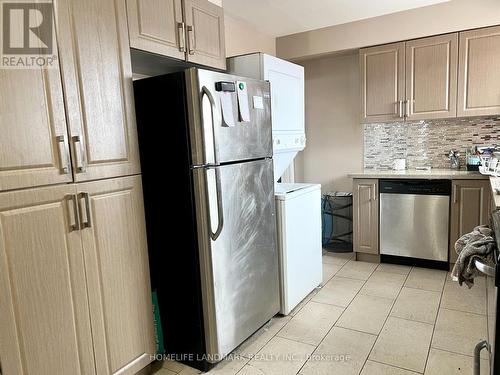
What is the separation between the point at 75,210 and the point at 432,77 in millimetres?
3222

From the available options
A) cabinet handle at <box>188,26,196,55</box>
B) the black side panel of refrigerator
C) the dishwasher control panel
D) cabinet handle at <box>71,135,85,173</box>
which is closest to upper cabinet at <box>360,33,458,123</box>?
the dishwasher control panel

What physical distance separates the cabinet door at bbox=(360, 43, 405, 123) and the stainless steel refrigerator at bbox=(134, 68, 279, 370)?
1.80m

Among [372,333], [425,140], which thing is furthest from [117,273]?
[425,140]

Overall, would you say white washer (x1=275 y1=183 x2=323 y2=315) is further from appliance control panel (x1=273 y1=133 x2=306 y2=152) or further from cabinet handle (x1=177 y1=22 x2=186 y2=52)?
cabinet handle (x1=177 y1=22 x2=186 y2=52)

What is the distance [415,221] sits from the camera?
10.7 ft

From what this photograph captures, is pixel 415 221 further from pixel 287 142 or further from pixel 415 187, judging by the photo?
pixel 287 142

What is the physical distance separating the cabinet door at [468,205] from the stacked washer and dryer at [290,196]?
126 cm

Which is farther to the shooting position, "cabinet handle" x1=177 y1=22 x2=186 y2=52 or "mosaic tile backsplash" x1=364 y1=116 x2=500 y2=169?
"mosaic tile backsplash" x1=364 y1=116 x2=500 y2=169

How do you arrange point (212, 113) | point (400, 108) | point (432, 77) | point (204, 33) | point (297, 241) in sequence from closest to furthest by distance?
1. point (212, 113)
2. point (204, 33)
3. point (297, 241)
4. point (432, 77)
5. point (400, 108)

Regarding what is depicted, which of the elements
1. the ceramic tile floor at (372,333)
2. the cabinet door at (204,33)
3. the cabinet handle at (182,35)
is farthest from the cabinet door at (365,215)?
the cabinet handle at (182,35)

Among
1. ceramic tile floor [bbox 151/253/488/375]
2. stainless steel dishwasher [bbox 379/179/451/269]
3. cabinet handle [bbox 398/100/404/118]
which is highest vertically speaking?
cabinet handle [bbox 398/100/404/118]

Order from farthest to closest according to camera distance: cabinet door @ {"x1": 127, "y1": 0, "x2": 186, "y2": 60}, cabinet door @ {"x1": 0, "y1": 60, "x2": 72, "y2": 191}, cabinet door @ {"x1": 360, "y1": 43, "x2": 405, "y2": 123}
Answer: cabinet door @ {"x1": 360, "y1": 43, "x2": 405, "y2": 123}, cabinet door @ {"x1": 127, "y1": 0, "x2": 186, "y2": 60}, cabinet door @ {"x1": 0, "y1": 60, "x2": 72, "y2": 191}

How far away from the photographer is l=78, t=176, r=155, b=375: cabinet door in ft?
5.09

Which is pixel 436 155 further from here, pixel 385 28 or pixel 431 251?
pixel 385 28
